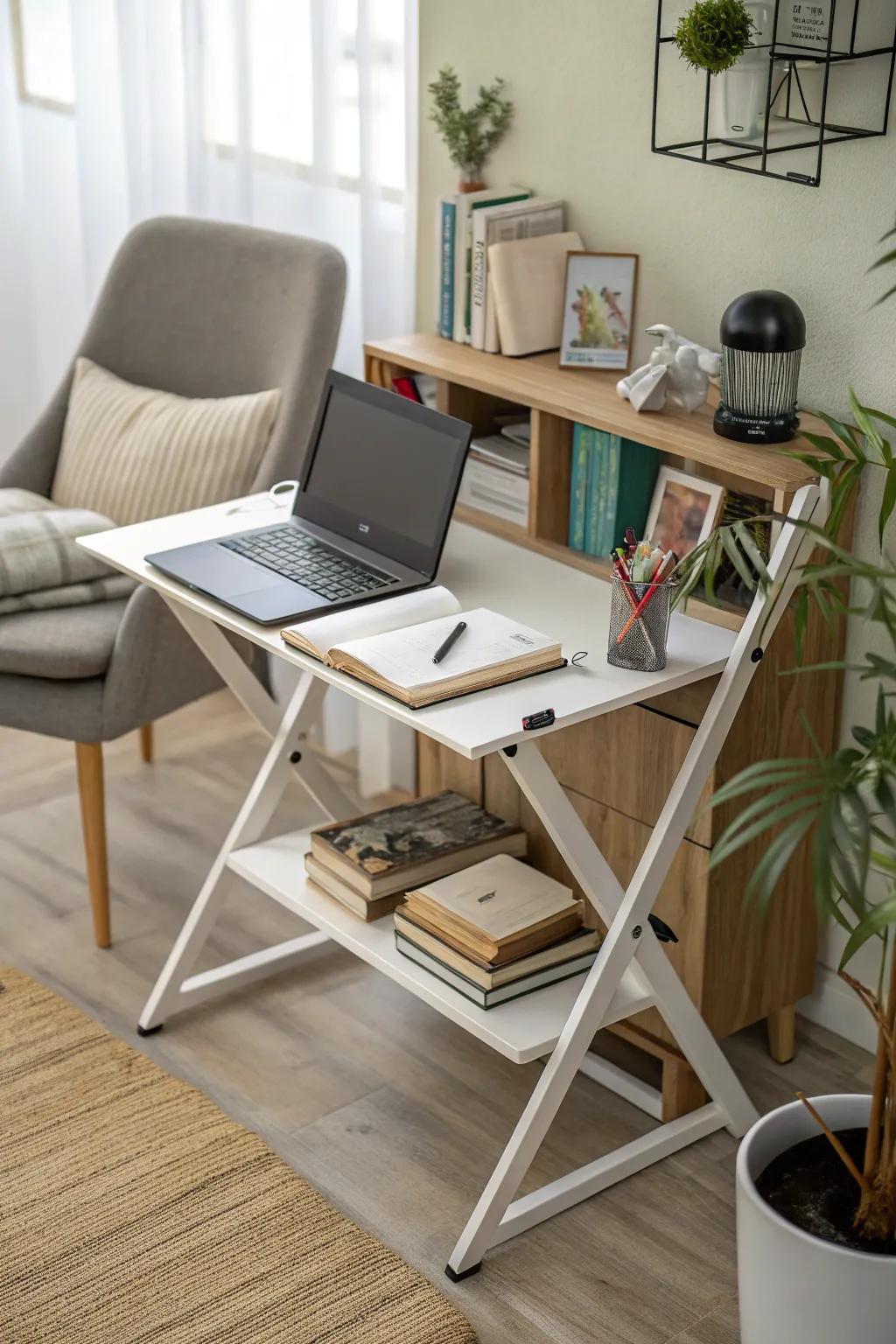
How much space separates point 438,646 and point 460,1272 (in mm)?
766

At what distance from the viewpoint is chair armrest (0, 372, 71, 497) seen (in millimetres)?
2922

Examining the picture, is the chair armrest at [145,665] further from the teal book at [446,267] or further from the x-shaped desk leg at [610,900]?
the x-shaped desk leg at [610,900]

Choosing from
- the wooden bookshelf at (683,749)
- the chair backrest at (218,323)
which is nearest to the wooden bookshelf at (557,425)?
the wooden bookshelf at (683,749)

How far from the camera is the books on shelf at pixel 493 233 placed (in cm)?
244

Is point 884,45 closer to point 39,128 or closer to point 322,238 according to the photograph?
point 322,238

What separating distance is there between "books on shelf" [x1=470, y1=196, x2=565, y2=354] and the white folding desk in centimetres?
32

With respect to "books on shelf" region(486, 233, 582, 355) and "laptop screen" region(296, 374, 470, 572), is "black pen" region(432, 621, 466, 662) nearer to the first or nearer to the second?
"laptop screen" region(296, 374, 470, 572)

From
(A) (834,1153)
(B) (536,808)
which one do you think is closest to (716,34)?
(B) (536,808)

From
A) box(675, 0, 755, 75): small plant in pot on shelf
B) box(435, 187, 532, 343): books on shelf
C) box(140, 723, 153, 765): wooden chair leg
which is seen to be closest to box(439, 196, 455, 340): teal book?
box(435, 187, 532, 343): books on shelf

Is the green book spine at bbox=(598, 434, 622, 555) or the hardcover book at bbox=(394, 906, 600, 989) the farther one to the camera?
the green book spine at bbox=(598, 434, 622, 555)

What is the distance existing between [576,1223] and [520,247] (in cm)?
137

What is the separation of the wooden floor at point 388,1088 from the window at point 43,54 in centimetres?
Answer: 156

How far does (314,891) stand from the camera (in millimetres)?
2283

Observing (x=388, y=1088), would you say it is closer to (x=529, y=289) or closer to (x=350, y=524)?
(x=350, y=524)
